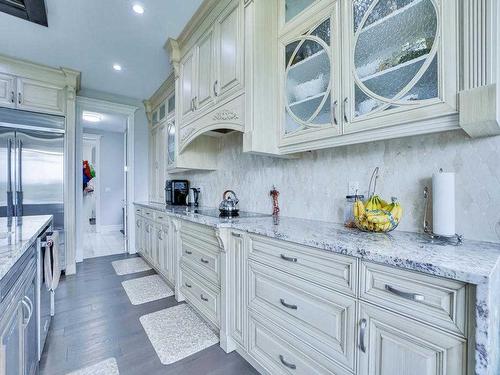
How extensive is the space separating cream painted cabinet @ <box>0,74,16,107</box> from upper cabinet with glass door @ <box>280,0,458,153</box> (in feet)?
11.3

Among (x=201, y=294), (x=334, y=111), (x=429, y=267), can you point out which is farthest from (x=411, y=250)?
(x=201, y=294)

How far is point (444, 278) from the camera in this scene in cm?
73

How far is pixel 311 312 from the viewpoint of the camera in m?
1.14

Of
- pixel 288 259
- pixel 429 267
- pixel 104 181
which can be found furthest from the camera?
pixel 104 181

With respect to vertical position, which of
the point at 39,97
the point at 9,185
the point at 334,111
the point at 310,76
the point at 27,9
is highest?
the point at 27,9

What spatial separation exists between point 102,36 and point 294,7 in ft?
6.91

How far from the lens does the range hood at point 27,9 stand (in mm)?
2053

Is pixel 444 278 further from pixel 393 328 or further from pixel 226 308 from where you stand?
pixel 226 308

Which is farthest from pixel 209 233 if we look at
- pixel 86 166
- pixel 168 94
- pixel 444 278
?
pixel 86 166

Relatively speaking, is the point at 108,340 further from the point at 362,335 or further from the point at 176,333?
the point at 362,335

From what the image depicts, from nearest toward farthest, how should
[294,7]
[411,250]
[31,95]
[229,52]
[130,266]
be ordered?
[411,250], [294,7], [229,52], [31,95], [130,266]

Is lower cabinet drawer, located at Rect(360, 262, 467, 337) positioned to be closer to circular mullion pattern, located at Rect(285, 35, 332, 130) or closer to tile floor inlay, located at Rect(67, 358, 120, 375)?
circular mullion pattern, located at Rect(285, 35, 332, 130)

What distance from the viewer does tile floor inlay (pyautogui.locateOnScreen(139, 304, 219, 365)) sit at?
66.4 inches

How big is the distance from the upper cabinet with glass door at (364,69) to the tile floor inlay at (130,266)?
2858 mm
